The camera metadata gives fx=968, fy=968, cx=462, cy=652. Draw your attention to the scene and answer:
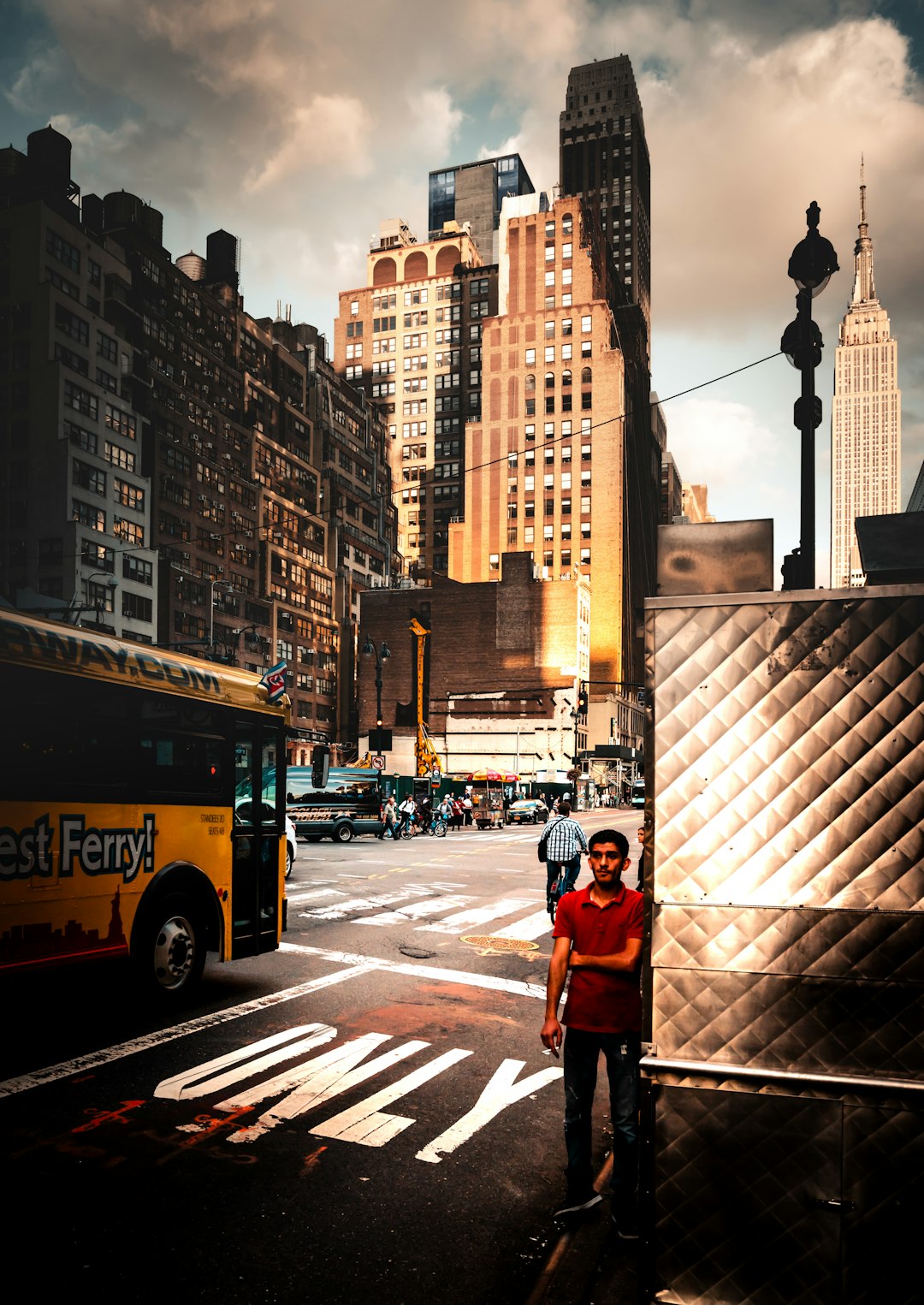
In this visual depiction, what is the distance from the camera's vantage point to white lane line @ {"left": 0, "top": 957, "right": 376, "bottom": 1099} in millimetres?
7035

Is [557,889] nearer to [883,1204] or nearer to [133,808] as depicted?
[133,808]

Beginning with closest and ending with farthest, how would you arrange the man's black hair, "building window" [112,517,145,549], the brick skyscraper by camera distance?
the man's black hair, "building window" [112,517,145,549], the brick skyscraper

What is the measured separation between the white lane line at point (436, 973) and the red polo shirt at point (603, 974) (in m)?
5.51

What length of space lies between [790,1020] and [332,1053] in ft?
17.0

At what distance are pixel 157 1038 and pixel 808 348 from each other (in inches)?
364

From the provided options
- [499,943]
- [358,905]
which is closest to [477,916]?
[358,905]

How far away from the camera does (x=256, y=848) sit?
1034 cm

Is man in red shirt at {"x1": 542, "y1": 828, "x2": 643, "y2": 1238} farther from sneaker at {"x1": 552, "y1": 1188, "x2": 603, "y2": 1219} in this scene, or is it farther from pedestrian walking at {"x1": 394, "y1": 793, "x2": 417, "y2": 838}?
pedestrian walking at {"x1": 394, "y1": 793, "x2": 417, "y2": 838}

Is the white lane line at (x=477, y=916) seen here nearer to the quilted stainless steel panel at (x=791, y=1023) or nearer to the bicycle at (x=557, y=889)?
the bicycle at (x=557, y=889)

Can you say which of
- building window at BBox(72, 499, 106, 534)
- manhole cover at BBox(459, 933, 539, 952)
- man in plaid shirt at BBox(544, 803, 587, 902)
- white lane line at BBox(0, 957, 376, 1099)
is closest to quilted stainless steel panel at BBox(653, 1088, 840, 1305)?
white lane line at BBox(0, 957, 376, 1099)

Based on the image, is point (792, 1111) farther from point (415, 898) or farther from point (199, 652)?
point (199, 652)

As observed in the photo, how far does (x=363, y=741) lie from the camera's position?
3939 inches

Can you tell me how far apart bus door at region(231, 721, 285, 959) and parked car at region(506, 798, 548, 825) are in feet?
161

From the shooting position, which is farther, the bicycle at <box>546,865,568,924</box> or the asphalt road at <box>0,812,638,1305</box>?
the bicycle at <box>546,865,568,924</box>
